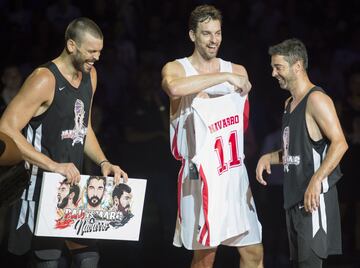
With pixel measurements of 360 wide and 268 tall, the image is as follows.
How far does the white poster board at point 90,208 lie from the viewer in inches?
185

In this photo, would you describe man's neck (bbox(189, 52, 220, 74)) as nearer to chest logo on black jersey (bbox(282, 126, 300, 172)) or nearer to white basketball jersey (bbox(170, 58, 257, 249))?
white basketball jersey (bbox(170, 58, 257, 249))

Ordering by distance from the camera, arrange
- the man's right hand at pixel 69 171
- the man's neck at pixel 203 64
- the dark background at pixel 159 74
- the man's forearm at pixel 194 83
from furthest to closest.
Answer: the dark background at pixel 159 74
the man's neck at pixel 203 64
the man's forearm at pixel 194 83
the man's right hand at pixel 69 171

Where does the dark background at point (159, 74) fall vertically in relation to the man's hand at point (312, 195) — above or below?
above

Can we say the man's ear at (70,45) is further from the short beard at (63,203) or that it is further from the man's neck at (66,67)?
the short beard at (63,203)

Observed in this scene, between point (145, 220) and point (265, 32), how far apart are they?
2.86m

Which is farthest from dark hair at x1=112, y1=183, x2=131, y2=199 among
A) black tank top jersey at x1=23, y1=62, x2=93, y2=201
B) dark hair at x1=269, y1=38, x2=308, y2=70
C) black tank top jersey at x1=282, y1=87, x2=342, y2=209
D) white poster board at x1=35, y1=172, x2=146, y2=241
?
dark hair at x1=269, y1=38, x2=308, y2=70

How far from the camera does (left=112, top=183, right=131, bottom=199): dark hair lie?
4820 millimetres

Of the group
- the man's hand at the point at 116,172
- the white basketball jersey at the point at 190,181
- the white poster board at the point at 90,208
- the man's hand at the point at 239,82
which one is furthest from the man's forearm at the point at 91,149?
the man's hand at the point at 239,82

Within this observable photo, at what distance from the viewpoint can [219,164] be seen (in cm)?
508

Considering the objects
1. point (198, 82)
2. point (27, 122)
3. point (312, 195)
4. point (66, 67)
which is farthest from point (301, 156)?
point (27, 122)

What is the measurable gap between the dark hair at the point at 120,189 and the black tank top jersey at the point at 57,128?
0.34 m

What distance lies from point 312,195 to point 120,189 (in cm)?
105

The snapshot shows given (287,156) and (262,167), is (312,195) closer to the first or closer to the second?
(287,156)

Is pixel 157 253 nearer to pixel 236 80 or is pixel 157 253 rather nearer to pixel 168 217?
pixel 168 217
